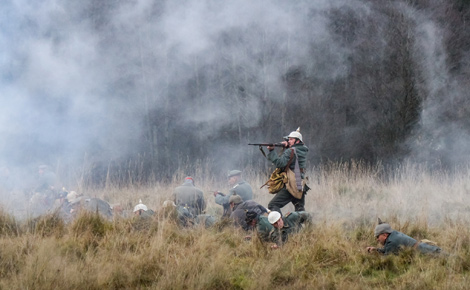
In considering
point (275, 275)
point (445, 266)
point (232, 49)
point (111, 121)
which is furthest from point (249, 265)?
point (111, 121)

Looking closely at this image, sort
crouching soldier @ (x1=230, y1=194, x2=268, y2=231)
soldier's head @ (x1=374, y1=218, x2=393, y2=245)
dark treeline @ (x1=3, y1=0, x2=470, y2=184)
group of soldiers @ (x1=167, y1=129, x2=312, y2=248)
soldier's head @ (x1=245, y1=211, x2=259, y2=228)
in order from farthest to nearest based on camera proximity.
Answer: dark treeline @ (x1=3, y1=0, x2=470, y2=184) < crouching soldier @ (x1=230, y1=194, x2=268, y2=231) < soldier's head @ (x1=245, y1=211, x2=259, y2=228) < group of soldiers @ (x1=167, y1=129, x2=312, y2=248) < soldier's head @ (x1=374, y1=218, x2=393, y2=245)

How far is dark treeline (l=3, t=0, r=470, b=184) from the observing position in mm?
17438

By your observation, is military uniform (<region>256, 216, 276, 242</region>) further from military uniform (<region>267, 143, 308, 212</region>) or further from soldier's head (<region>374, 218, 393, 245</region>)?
soldier's head (<region>374, 218, 393, 245</region>)

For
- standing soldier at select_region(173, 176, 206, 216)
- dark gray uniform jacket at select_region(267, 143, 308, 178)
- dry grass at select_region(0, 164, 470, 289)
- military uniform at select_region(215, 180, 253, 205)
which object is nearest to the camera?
dry grass at select_region(0, 164, 470, 289)

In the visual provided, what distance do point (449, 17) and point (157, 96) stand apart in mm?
9764

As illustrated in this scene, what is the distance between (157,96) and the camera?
2006cm

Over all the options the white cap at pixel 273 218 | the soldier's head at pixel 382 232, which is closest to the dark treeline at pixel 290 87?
the white cap at pixel 273 218

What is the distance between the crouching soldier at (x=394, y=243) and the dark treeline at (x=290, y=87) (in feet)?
35.4

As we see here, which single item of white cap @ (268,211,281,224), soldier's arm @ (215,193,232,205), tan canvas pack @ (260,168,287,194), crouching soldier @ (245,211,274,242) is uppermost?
tan canvas pack @ (260,168,287,194)

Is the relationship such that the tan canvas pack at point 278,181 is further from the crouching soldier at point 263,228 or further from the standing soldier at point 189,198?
the standing soldier at point 189,198

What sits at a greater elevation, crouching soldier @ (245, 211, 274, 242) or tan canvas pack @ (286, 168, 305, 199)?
tan canvas pack @ (286, 168, 305, 199)

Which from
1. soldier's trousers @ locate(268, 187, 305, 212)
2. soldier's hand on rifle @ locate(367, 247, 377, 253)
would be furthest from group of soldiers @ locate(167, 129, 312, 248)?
soldier's hand on rifle @ locate(367, 247, 377, 253)

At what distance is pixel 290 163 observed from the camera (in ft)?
27.7

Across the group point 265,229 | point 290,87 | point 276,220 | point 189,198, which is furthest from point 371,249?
point 290,87
